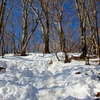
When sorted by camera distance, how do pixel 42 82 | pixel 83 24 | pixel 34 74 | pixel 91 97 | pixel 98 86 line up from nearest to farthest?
1. pixel 91 97
2. pixel 98 86
3. pixel 42 82
4. pixel 34 74
5. pixel 83 24

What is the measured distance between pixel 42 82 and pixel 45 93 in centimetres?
188

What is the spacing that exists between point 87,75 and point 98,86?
183 cm

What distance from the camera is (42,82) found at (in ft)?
35.7

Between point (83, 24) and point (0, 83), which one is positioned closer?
point (0, 83)

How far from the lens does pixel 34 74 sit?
1283 centimetres

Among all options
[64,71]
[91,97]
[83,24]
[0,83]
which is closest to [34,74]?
[64,71]

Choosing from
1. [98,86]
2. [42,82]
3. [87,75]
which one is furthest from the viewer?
[87,75]

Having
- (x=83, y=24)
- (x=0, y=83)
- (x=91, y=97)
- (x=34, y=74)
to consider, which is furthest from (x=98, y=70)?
(x=83, y=24)

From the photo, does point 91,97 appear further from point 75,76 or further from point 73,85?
point 75,76

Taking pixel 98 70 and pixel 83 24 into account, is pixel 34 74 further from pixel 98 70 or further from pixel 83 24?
pixel 83 24

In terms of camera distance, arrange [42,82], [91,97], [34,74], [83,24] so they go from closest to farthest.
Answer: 1. [91,97]
2. [42,82]
3. [34,74]
4. [83,24]

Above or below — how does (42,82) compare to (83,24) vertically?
below

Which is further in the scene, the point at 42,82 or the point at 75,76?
the point at 75,76

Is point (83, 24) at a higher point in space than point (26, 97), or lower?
higher
